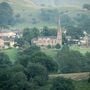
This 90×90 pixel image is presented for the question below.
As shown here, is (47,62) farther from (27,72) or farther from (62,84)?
(62,84)

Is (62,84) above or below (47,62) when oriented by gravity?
below

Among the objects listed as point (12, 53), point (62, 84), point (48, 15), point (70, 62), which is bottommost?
point (62, 84)

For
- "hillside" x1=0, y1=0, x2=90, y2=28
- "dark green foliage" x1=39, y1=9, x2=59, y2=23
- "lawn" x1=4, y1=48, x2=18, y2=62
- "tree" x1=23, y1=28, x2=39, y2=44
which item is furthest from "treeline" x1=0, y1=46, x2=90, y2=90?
"dark green foliage" x1=39, y1=9, x2=59, y2=23

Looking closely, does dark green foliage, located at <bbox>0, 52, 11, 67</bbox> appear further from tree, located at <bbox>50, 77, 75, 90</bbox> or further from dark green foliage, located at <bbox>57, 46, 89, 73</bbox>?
tree, located at <bbox>50, 77, 75, 90</bbox>

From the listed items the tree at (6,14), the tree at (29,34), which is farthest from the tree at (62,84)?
the tree at (6,14)

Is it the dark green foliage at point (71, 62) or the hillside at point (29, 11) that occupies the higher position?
the hillside at point (29, 11)

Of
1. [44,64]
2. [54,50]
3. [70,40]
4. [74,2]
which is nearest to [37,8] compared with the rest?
[74,2]

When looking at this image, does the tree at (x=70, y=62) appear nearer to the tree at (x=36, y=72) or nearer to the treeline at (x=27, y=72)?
the treeline at (x=27, y=72)

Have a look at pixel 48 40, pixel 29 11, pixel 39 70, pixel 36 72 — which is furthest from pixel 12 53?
pixel 29 11

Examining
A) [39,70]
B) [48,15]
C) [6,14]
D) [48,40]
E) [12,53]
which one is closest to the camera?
[39,70]

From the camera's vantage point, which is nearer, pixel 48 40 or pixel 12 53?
pixel 12 53
